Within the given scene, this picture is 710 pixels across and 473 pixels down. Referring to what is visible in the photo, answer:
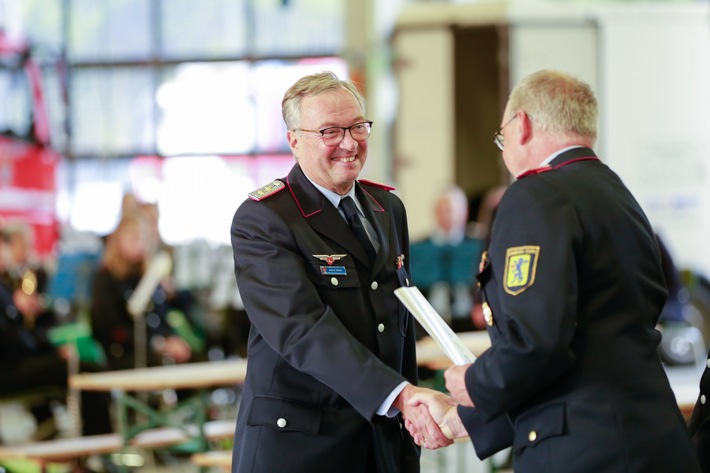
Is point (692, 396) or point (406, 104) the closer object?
point (692, 396)

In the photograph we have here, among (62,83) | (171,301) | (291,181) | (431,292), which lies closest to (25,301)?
(171,301)

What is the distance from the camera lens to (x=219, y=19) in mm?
18781

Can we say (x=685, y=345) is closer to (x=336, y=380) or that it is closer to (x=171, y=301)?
(x=171, y=301)

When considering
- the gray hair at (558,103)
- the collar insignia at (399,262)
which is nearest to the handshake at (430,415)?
the collar insignia at (399,262)

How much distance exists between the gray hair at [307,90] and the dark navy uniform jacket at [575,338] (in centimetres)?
57

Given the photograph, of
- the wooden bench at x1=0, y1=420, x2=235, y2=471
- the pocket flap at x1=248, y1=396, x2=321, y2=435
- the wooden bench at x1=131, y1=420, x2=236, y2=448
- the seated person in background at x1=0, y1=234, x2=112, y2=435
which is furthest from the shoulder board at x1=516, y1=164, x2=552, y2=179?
the seated person in background at x1=0, y1=234, x2=112, y2=435

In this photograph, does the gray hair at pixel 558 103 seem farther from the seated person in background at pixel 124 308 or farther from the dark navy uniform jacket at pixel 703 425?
the seated person in background at pixel 124 308

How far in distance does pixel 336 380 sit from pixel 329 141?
22.6 inches

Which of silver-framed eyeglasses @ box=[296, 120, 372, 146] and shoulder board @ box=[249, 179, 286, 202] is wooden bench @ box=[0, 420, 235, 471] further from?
silver-framed eyeglasses @ box=[296, 120, 372, 146]

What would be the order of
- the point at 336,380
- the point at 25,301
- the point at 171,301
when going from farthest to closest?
the point at 171,301
the point at 25,301
the point at 336,380

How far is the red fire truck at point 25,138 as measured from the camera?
1239 centimetres

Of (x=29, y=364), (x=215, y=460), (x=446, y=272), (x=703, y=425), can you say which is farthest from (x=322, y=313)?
(x=446, y=272)

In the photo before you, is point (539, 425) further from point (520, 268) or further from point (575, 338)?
point (520, 268)

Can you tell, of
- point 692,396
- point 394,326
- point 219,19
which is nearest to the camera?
point 394,326
